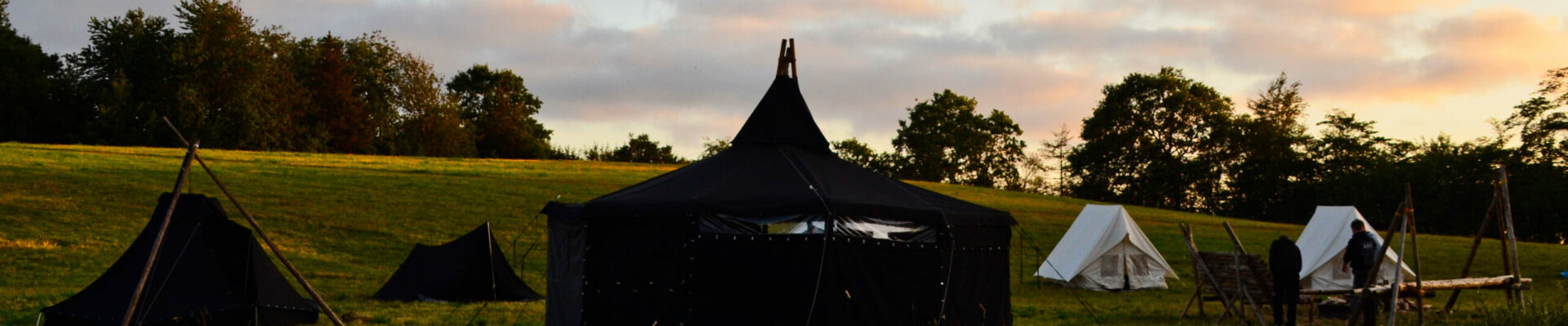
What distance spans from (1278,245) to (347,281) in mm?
15302

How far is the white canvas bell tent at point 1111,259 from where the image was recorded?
22891mm

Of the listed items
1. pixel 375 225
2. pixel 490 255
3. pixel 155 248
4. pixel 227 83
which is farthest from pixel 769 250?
pixel 227 83

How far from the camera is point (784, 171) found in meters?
12.4

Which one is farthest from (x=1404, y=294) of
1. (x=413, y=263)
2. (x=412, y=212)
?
(x=412, y=212)

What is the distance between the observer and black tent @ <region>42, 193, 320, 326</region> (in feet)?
39.1

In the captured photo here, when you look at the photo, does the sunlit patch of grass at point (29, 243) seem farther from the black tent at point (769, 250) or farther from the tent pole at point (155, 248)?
the black tent at point (769, 250)

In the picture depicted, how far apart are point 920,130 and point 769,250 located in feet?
199

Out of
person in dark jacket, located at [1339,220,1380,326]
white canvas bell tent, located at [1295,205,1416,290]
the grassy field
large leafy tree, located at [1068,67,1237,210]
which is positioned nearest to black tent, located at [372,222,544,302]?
the grassy field

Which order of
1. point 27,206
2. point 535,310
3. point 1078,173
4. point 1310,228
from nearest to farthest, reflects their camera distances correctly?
point 535,310, point 1310,228, point 27,206, point 1078,173

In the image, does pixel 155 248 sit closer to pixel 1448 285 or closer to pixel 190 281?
pixel 190 281

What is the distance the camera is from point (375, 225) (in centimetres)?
2919

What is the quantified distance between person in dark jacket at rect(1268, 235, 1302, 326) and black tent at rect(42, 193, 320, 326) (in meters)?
11.2

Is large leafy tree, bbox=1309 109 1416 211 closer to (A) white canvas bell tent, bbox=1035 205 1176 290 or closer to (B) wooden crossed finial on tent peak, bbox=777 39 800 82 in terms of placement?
(A) white canvas bell tent, bbox=1035 205 1176 290

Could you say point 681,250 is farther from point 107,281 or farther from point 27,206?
point 27,206
